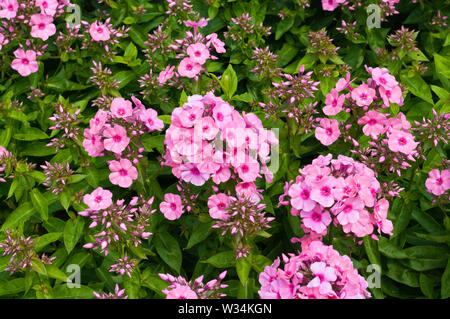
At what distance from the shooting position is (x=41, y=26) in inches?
122

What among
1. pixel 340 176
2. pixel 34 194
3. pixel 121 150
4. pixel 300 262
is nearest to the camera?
pixel 300 262

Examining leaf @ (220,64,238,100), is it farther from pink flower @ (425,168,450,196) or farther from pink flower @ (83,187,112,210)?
pink flower @ (425,168,450,196)

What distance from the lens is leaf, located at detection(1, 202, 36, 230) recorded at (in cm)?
269

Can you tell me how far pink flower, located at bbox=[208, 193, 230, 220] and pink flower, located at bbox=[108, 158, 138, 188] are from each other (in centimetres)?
38

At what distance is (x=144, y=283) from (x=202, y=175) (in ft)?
2.19

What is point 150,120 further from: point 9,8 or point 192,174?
point 9,8

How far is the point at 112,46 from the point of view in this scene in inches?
128

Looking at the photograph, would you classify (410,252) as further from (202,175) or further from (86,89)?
(86,89)

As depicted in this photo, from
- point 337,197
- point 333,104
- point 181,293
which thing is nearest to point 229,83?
point 333,104

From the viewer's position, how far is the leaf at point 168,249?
2678mm

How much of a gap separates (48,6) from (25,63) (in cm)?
37

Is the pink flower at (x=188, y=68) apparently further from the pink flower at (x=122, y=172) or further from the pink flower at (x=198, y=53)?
the pink flower at (x=122, y=172)

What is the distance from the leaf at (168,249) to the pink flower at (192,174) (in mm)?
602
